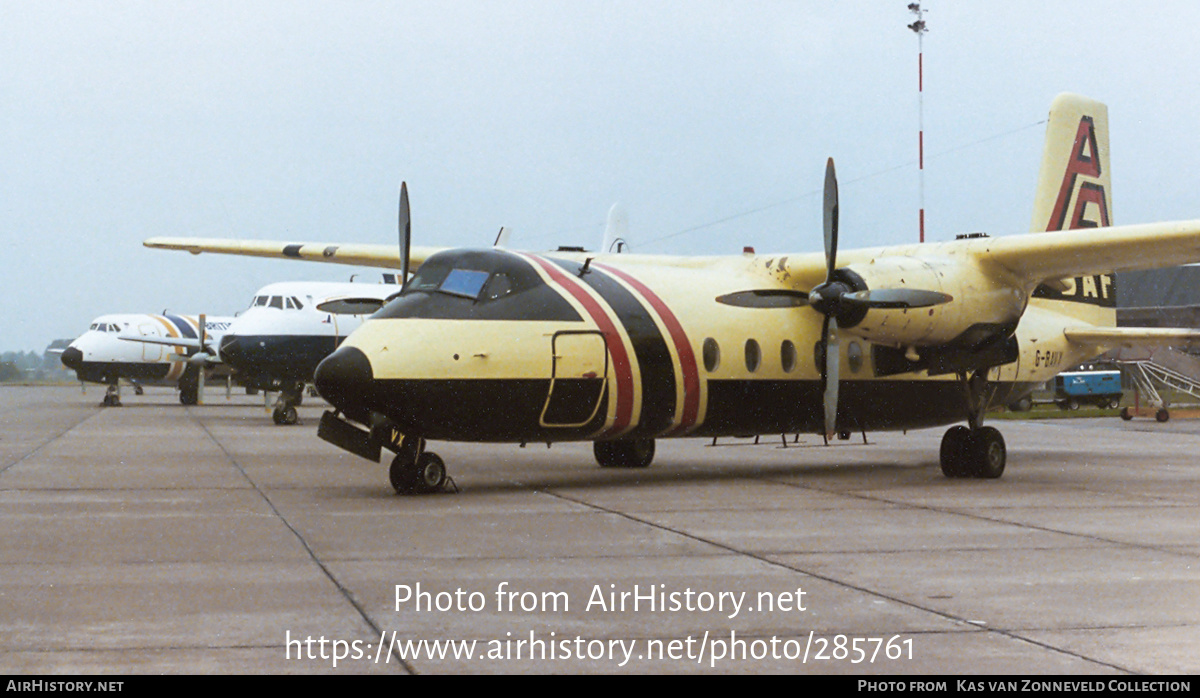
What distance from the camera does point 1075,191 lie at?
2136 cm

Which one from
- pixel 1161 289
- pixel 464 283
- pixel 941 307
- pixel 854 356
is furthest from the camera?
pixel 1161 289

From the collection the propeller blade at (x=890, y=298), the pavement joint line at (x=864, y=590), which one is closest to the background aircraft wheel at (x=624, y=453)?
the propeller blade at (x=890, y=298)

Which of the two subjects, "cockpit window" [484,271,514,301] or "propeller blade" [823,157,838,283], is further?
"propeller blade" [823,157,838,283]

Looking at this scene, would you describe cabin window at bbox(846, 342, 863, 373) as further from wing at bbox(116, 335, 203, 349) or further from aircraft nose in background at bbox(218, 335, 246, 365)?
wing at bbox(116, 335, 203, 349)

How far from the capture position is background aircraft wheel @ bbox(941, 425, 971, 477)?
17.3m

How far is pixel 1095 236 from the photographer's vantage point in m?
16.2

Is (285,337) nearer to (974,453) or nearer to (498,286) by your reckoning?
(498,286)

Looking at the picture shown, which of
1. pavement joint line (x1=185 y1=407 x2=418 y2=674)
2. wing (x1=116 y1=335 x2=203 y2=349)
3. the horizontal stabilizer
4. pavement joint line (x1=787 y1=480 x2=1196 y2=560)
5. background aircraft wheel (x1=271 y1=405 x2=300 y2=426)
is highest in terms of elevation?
wing (x1=116 y1=335 x2=203 y2=349)

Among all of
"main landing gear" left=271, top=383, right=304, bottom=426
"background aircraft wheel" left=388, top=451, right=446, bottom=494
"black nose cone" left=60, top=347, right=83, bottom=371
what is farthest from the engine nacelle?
"black nose cone" left=60, top=347, right=83, bottom=371

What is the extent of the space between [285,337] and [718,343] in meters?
17.9

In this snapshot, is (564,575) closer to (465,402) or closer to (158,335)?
(465,402)

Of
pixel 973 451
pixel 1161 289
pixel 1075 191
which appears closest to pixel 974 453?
pixel 973 451

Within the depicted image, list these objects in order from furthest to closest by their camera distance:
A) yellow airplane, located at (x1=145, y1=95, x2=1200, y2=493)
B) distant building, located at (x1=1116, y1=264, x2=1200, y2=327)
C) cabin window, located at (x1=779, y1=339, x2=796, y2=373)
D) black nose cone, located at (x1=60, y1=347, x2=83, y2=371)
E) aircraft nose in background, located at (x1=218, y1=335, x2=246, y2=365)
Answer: distant building, located at (x1=1116, y1=264, x2=1200, y2=327), black nose cone, located at (x1=60, y1=347, x2=83, y2=371), aircraft nose in background, located at (x1=218, y1=335, x2=246, y2=365), cabin window, located at (x1=779, y1=339, x2=796, y2=373), yellow airplane, located at (x1=145, y1=95, x2=1200, y2=493)

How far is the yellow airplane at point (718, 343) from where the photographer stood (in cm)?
1377
